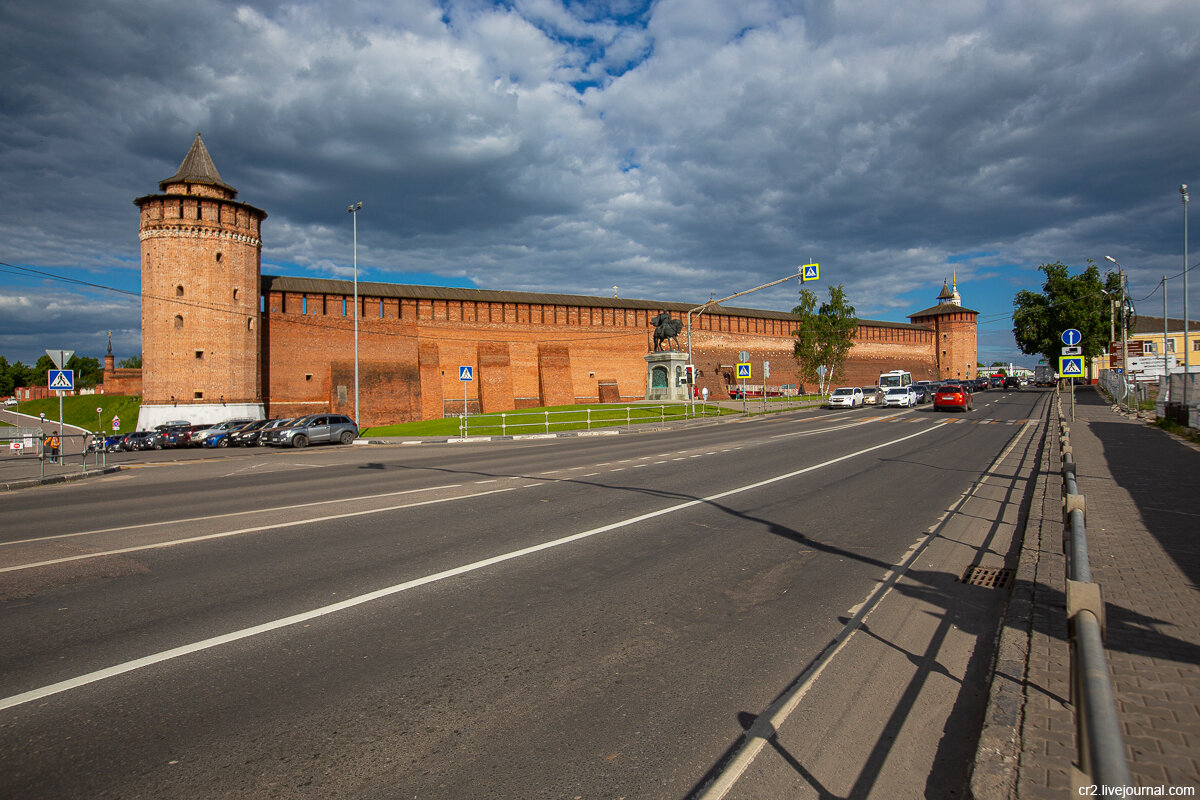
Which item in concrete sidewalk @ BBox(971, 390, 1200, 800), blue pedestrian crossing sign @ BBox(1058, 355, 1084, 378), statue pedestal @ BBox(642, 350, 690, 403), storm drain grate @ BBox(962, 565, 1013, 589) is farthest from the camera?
statue pedestal @ BBox(642, 350, 690, 403)

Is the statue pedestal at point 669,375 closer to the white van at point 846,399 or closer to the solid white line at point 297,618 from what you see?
the white van at point 846,399

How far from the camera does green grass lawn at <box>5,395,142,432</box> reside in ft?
174

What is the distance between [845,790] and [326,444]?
30.3m

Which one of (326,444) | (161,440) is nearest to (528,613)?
(326,444)

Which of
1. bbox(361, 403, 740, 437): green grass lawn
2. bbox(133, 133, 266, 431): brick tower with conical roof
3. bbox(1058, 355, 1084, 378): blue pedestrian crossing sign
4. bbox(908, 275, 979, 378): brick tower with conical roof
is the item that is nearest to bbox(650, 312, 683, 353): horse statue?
bbox(361, 403, 740, 437): green grass lawn

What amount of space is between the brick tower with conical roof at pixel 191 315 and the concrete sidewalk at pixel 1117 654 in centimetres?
4220

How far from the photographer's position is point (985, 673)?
14.2 ft

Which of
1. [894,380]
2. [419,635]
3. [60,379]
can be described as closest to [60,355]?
[60,379]

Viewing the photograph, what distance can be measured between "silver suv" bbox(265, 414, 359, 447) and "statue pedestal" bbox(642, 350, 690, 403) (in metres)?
Answer: 22.3

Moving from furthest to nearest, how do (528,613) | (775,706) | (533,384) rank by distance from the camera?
1. (533,384)
2. (528,613)
3. (775,706)

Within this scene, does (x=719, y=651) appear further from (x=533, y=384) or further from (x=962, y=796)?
(x=533, y=384)

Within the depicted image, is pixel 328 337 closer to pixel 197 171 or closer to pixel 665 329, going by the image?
pixel 197 171
